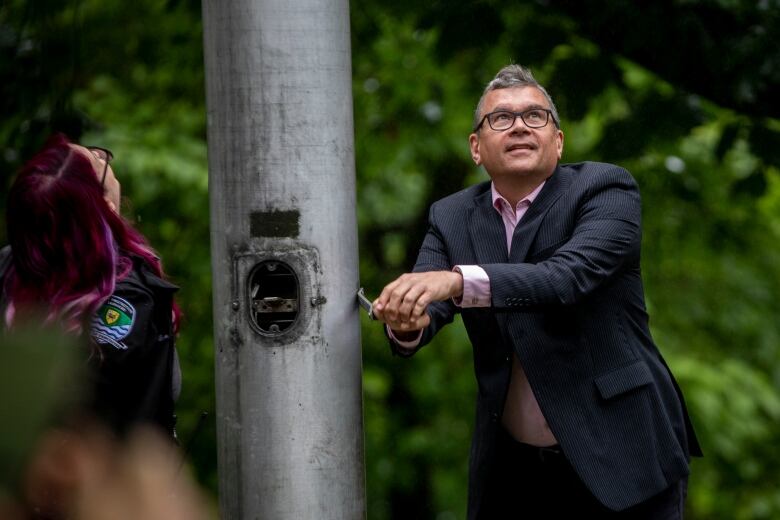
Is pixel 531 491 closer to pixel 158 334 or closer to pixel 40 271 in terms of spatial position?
pixel 158 334

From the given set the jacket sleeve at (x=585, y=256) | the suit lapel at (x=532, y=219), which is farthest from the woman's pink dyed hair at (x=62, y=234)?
the suit lapel at (x=532, y=219)

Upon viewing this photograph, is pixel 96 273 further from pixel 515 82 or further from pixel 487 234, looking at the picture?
pixel 515 82

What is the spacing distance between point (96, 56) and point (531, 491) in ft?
17.2

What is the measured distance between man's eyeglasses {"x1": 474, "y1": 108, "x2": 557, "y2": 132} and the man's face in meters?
0.01

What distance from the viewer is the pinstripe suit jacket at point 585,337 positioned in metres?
3.20

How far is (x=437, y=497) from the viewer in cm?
937

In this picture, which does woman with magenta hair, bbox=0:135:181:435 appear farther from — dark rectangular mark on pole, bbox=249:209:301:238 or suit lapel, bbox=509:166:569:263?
suit lapel, bbox=509:166:569:263

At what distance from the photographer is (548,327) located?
Answer: 3.33m

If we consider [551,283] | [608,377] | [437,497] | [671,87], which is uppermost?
[671,87]

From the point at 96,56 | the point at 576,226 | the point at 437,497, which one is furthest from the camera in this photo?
the point at 437,497

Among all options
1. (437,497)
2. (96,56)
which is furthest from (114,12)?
(437,497)

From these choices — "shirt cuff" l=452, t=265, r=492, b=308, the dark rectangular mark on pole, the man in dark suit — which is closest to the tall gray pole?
the dark rectangular mark on pole

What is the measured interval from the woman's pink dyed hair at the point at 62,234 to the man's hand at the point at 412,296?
0.66 m

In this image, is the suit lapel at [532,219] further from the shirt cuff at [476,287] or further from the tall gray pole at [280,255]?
the tall gray pole at [280,255]
